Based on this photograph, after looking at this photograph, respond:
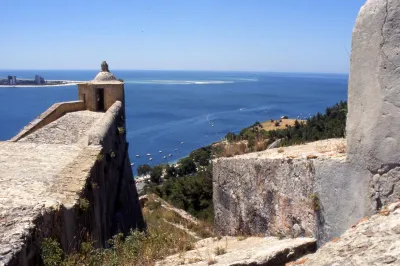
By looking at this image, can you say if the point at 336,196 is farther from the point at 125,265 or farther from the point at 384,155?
the point at 125,265

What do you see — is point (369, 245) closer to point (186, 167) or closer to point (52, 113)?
point (52, 113)

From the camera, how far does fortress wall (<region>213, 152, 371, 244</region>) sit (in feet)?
13.9

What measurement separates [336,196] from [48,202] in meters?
3.07

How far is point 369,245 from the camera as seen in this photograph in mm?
2891

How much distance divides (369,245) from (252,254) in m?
1.51

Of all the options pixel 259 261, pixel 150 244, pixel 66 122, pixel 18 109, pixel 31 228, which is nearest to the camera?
pixel 31 228

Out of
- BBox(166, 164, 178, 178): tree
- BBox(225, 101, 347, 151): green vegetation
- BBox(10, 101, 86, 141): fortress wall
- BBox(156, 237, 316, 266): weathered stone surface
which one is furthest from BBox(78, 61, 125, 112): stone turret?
BBox(166, 164, 178, 178): tree

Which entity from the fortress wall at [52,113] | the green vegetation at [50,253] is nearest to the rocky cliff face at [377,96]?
the green vegetation at [50,253]

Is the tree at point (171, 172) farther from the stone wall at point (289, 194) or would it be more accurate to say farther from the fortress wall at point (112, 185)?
the stone wall at point (289, 194)

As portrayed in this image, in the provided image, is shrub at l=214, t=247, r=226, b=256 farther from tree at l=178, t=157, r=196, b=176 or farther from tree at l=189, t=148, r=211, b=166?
tree at l=178, t=157, r=196, b=176

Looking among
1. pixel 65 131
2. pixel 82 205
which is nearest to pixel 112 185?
pixel 65 131

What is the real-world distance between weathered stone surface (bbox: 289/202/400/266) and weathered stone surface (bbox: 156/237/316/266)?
0.83m

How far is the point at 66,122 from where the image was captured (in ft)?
39.6

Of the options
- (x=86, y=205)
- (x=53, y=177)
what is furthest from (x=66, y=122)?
(x=86, y=205)
